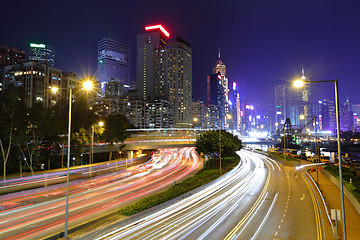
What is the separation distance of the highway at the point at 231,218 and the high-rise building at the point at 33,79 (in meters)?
102

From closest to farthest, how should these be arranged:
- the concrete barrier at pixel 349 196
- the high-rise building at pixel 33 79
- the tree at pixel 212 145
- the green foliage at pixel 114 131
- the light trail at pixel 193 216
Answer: the light trail at pixel 193 216, the concrete barrier at pixel 349 196, the tree at pixel 212 145, the green foliage at pixel 114 131, the high-rise building at pixel 33 79

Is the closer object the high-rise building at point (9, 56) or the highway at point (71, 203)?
the highway at point (71, 203)

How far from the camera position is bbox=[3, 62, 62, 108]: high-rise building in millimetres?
101250

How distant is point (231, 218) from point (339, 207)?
→ 445 inches

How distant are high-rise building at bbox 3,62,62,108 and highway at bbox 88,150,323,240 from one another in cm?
10214

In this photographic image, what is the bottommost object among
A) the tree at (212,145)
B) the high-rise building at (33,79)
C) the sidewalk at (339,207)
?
the sidewalk at (339,207)

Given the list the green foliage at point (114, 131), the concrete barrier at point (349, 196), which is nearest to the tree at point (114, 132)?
the green foliage at point (114, 131)

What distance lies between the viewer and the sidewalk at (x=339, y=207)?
51.0 ft

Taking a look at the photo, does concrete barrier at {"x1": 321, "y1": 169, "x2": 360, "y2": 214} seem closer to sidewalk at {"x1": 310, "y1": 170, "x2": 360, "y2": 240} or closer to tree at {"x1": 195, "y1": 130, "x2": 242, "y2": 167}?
sidewalk at {"x1": 310, "y1": 170, "x2": 360, "y2": 240}

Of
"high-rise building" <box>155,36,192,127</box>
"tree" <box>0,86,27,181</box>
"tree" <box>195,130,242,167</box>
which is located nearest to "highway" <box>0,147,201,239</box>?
"tree" <box>0,86,27,181</box>

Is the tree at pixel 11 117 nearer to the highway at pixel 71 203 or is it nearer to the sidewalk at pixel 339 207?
the highway at pixel 71 203

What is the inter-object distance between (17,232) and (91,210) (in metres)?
5.85

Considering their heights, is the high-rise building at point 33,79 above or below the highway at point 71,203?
above

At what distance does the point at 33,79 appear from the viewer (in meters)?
102
